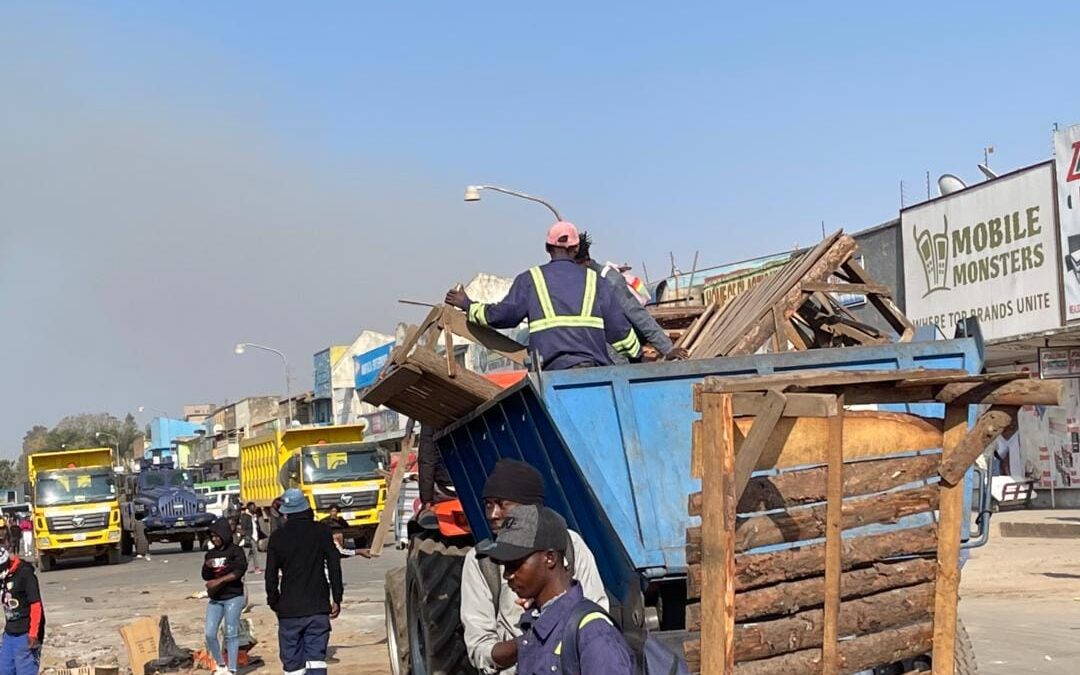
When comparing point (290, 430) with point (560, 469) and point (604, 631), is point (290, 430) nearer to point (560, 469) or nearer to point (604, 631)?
point (560, 469)

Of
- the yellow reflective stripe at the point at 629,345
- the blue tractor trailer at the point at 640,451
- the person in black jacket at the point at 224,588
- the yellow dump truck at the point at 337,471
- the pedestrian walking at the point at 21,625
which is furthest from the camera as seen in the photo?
the yellow dump truck at the point at 337,471

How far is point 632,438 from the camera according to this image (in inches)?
264

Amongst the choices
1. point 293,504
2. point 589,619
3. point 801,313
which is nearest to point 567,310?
point 801,313

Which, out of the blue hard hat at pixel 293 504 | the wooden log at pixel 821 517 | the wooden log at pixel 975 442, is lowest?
the blue hard hat at pixel 293 504

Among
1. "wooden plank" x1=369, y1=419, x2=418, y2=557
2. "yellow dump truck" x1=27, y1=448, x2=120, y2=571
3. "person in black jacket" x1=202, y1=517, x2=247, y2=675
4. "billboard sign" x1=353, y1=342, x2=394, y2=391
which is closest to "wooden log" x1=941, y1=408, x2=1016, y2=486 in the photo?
"wooden plank" x1=369, y1=419, x2=418, y2=557

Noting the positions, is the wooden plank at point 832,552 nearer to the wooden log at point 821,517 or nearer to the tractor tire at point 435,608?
the wooden log at point 821,517

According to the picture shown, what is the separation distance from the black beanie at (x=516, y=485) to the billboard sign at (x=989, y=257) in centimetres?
2405

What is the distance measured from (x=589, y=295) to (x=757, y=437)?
291 centimetres

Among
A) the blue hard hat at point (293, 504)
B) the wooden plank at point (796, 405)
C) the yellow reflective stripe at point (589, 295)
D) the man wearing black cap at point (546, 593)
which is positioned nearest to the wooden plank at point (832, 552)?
the wooden plank at point (796, 405)

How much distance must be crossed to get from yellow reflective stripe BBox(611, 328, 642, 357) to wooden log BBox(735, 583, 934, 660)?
265 cm

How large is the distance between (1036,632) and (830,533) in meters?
9.03

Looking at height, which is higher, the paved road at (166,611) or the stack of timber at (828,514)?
the stack of timber at (828,514)

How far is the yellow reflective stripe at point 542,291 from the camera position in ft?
→ 24.8

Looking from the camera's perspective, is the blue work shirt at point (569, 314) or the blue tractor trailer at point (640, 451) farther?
the blue work shirt at point (569, 314)
